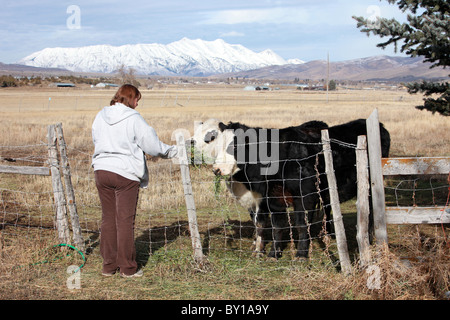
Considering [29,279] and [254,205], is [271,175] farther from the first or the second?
[29,279]

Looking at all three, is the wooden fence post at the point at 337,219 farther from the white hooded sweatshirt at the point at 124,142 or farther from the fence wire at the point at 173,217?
the white hooded sweatshirt at the point at 124,142

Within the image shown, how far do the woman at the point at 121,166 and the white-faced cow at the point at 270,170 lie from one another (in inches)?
47.0

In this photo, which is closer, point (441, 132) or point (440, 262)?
point (440, 262)

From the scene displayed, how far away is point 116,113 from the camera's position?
5242 mm

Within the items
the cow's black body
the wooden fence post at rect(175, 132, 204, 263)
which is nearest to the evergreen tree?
the cow's black body

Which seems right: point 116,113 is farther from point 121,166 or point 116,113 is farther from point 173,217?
point 173,217

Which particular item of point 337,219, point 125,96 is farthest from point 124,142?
point 337,219

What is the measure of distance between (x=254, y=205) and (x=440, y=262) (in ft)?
9.36

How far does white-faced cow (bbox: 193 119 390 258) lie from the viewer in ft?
20.6

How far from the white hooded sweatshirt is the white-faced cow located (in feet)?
3.89

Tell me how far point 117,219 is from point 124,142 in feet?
3.21

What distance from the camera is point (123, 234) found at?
539 centimetres

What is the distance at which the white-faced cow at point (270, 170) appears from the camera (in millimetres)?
6272
